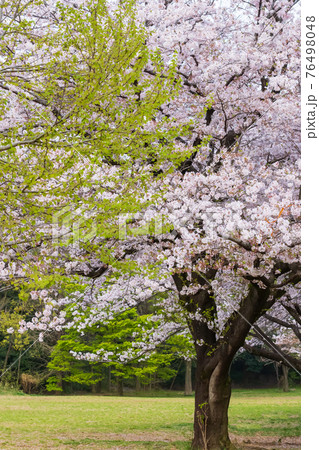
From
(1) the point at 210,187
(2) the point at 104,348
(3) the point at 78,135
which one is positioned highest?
(3) the point at 78,135

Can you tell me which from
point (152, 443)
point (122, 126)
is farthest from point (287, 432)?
point (122, 126)

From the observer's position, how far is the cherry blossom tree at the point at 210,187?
757 centimetres

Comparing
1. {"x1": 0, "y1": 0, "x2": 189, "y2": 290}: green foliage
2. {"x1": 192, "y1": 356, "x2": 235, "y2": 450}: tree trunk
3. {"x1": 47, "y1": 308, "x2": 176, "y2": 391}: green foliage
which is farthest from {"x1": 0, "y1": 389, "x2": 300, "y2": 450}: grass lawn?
{"x1": 47, "y1": 308, "x2": 176, "y2": 391}: green foliage

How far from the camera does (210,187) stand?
27.0ft

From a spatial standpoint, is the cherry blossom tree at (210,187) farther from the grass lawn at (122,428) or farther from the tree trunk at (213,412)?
the grass lawn at (122,428)

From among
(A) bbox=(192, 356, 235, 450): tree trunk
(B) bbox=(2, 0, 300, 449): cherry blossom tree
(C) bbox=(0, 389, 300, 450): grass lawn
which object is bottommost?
(C) bbox=(0, 389, 300, 450): grass lawn

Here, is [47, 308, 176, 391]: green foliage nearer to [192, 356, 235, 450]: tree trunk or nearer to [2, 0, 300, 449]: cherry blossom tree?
[192, 356, 235, 450]: tree trunk

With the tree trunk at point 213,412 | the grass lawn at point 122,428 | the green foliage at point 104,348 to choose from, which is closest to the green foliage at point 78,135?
→ the tree trunk at point 213,412

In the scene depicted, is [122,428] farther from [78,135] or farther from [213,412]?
[78,135]

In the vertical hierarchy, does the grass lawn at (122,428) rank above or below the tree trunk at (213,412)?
below

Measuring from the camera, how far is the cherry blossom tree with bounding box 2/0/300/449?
757 centimetres

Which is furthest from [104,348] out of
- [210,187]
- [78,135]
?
[78,135]

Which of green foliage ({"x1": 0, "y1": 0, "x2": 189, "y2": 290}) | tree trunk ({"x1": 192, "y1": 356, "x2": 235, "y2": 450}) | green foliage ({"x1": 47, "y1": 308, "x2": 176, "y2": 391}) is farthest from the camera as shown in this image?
green foliage ({"x1": 47, "y1": 308, "x2": 176, "y2": 391})
